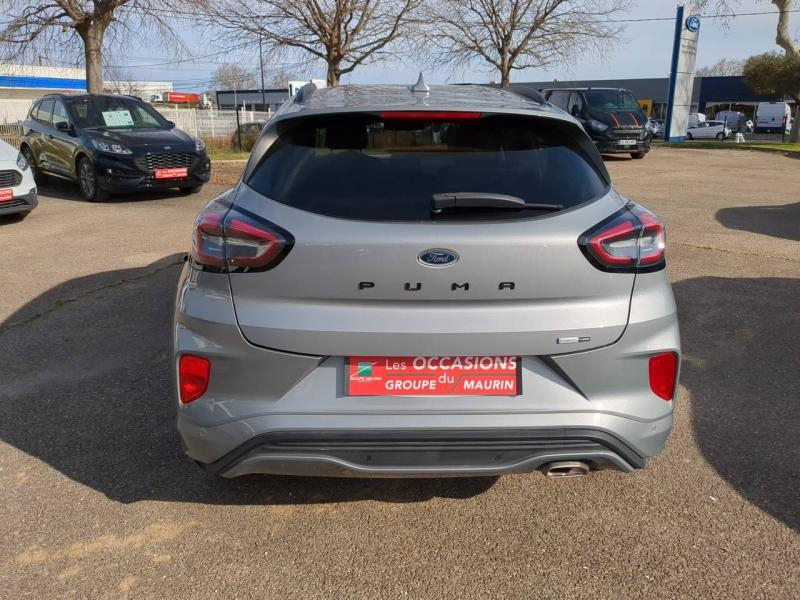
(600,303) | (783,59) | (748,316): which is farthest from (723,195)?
(783,59)

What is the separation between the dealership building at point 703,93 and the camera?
203 ft

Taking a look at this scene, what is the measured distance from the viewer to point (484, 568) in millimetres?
2648

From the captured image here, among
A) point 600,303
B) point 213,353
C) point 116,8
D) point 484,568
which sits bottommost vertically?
point 484,568

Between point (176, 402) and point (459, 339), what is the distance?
43.3 inches

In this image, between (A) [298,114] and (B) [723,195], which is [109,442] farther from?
(B) [723,195]

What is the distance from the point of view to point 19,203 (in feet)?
30.6

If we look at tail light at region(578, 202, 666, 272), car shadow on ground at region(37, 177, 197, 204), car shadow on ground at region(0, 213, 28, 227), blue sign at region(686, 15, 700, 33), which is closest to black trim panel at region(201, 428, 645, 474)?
tail light at region(578, 202, 666, 272)

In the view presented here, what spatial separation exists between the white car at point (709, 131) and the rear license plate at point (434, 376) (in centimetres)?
5000

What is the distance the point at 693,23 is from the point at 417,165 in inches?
1426

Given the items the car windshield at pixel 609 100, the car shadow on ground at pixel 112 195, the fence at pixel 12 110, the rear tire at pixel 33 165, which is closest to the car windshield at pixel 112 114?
the car shadow on ground at pixel 112 195

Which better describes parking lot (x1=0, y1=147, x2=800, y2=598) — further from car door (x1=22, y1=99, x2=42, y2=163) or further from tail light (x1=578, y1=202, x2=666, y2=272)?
car door (x1=22, y1=99, x2=42, y2=163)

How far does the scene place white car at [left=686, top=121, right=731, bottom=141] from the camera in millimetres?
47528

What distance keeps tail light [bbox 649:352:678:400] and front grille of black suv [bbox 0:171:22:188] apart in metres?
9.03

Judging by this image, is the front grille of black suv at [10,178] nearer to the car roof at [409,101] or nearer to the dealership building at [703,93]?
the car roof at [409,101]
